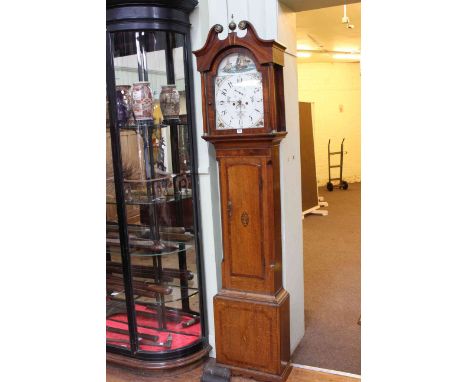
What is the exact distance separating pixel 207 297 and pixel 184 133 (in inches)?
37.8

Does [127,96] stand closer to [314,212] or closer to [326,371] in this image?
[326,371]

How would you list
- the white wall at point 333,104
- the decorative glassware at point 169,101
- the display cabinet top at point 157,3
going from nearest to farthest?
the display cabinet top at point 157,3, the decorative glassware at point 169,101, the white wall at point 333,104

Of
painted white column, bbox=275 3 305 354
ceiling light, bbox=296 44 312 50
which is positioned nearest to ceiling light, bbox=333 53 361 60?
ceiling light, bbox=296 44 312 50

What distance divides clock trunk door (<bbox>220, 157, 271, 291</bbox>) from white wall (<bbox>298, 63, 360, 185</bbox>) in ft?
20.0

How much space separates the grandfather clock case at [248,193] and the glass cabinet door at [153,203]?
26cm

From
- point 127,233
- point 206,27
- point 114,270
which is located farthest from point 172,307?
point 206,27

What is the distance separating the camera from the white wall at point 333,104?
7.86 metres

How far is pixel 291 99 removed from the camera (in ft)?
7.85

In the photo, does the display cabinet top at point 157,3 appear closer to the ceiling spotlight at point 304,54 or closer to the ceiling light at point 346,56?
the ceiling spotlight at point 304,54

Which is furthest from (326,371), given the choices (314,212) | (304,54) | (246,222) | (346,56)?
(346,56)

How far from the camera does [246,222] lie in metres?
2.11

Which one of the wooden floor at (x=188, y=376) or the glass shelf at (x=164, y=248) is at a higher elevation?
the glass shelf at (x=164, y=248)

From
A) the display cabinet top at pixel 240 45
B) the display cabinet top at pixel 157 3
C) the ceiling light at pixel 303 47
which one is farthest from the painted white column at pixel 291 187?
the ceiling light at pixel 303 47

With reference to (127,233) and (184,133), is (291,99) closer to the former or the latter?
(184,133)
